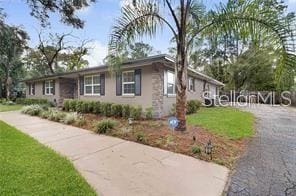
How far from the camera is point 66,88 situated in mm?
20938

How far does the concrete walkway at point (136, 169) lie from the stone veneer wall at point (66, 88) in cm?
1360

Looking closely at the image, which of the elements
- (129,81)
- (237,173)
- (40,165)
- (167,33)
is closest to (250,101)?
(129,81)

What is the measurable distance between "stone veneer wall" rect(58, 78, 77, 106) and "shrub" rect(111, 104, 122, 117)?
944 cm

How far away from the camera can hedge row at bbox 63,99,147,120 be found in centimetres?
1168

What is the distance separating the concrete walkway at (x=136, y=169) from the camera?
4117 millimetres

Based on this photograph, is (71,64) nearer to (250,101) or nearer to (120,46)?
(250,101)

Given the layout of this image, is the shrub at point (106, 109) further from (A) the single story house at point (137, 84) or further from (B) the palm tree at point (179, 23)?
(B) the palm tree at point (179, 23)

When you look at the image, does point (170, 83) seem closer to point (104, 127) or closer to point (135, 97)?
point (135, 97)

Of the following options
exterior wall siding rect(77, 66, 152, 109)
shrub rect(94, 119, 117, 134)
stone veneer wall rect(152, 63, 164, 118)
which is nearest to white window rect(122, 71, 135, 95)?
exterior wall siding rect(77, 66, 152, 109)

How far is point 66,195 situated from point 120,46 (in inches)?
210

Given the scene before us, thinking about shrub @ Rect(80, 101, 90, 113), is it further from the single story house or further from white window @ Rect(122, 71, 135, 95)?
white window @ Rect(122, 71, 135, 95)

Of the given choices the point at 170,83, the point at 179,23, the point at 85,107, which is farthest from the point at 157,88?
the point at 85,107

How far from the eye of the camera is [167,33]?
8.12 meters

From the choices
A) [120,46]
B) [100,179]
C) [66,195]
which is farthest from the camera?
[120,46]
